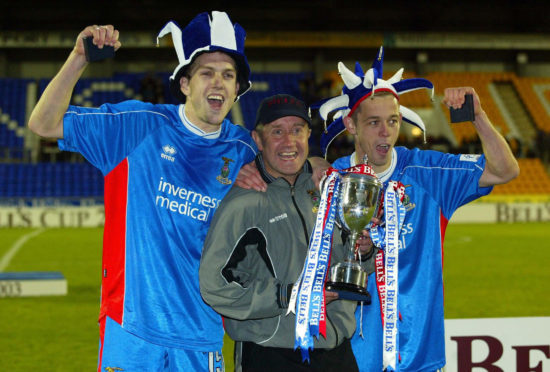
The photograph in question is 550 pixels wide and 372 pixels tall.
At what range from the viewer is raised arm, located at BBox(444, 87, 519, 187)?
3.33 metres

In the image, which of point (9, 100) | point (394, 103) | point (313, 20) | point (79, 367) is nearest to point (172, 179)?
point (394, 103)

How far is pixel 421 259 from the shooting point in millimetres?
3500

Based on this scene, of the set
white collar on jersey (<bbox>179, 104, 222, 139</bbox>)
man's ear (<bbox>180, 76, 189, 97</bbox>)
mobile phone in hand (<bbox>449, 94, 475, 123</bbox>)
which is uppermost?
man's ear (<bbox>180, 76, 189, 97</bbox>)

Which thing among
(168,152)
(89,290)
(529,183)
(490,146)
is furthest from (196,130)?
(529,183)

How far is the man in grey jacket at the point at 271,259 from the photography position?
2.88 meters

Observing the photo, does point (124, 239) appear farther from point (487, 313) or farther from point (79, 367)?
point (487, 313)

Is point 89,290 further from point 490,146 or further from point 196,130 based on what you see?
point 490,146

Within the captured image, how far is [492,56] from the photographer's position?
3494 cm

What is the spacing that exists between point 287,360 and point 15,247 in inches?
547

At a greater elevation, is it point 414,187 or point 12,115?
point 12,115

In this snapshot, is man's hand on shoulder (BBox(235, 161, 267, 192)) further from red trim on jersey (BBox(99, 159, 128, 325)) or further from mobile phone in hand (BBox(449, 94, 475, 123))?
mobile phone in hand (BBox(449, 94, 475, 123))

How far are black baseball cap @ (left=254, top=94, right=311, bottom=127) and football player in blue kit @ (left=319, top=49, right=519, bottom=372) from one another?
0.54 meters

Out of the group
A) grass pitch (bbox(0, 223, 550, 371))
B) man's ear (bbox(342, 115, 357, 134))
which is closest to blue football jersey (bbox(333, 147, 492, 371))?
man's ear (bbox(342, 115, 357, 134))

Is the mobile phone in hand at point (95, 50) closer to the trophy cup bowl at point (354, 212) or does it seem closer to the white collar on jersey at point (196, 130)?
the white collar on jersey at point (196, 130)
